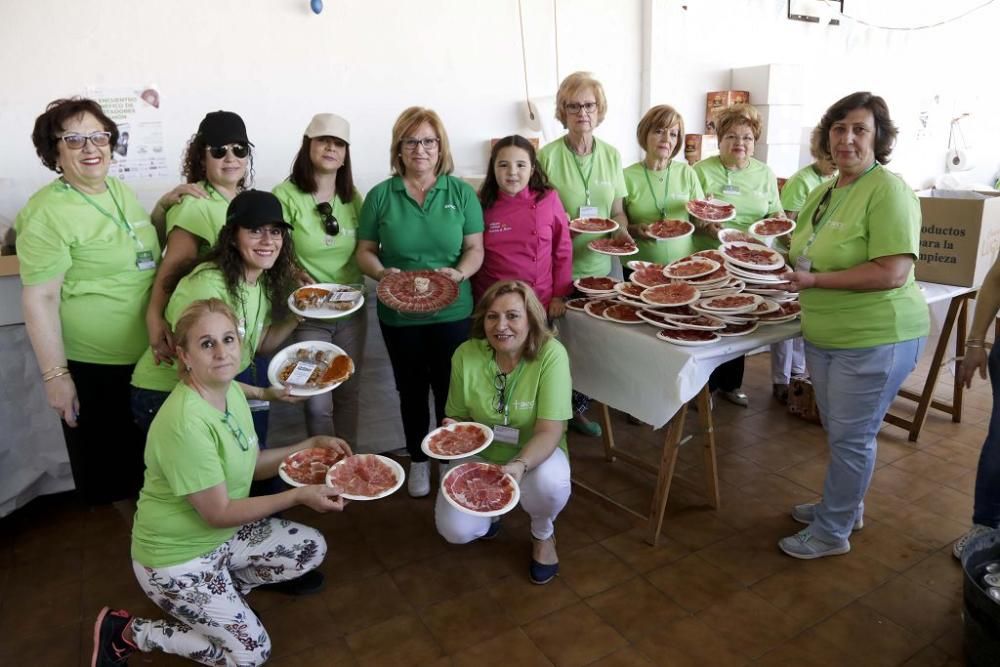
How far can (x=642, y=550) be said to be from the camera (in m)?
2.55

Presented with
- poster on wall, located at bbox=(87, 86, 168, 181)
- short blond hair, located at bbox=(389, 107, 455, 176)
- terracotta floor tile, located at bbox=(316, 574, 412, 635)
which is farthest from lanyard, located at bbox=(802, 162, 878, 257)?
poster on wall, located at bbox=(87, 86, 168, 181)

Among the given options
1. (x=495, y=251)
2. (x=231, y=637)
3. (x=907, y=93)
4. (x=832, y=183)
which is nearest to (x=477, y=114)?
(x=495, y=251)

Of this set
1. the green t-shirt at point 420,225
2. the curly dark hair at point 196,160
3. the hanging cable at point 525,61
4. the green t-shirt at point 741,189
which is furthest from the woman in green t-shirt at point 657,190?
the curly dark hair at point 196,160

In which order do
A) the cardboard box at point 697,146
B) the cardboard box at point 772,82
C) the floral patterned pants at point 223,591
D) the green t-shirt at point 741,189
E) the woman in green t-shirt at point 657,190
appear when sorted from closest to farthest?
1. the floral patterned pants at point 223,591
2. the woman in green t-shirt at point 657,190
3. the green t-shirt at point 741,189
4. the cardboard box at point 697,146
5. the cardboard box at point 772,82

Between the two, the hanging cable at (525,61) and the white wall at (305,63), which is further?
the hanging cable at (525,61)

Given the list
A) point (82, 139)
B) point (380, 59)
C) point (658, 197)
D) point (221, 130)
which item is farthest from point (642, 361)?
point (380, 59)

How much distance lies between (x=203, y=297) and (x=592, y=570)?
164 cm

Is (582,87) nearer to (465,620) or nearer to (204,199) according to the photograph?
(204,199)

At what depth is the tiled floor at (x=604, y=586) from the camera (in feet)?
Result: 6.75

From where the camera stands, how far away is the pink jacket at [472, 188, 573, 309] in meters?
2.72

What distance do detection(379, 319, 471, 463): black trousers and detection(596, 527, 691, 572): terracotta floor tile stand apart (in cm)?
92

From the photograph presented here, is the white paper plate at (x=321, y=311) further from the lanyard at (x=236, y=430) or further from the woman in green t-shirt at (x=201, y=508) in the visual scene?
the lanyard at (x=236, y=430)

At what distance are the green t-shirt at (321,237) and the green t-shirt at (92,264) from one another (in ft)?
1.67

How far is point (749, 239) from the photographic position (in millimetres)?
3082
